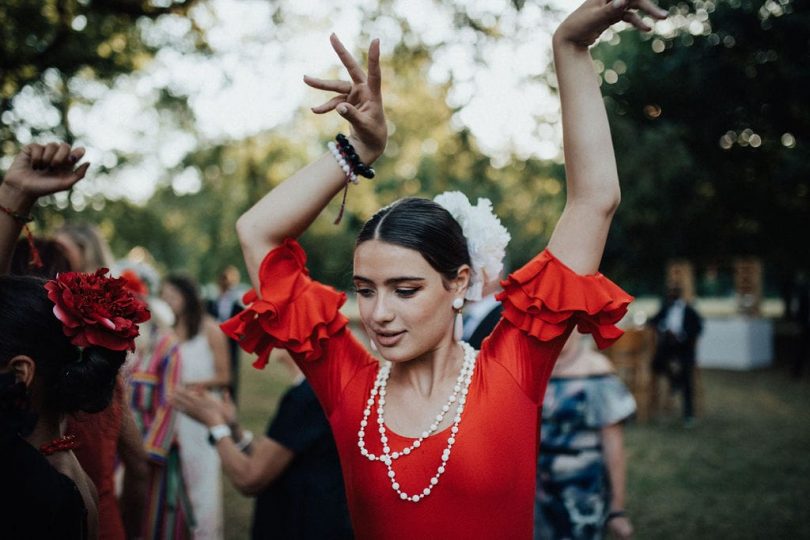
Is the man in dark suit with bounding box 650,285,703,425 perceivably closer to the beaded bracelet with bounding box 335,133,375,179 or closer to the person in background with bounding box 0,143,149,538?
the beaded bracelet with bounding box 335,133,375,179

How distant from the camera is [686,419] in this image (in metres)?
10.4

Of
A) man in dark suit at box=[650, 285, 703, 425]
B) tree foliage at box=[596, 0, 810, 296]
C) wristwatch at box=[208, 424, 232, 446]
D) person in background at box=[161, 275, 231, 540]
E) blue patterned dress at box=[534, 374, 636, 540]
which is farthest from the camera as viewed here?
tree foliage at box=[596, 0, 810, 296]

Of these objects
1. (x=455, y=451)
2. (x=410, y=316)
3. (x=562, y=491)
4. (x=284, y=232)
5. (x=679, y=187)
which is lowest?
(x=562, y=491)

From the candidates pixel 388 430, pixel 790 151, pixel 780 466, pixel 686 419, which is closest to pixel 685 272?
pixel 790 151

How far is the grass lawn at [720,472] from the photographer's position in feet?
20.0

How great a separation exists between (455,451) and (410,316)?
0.38m

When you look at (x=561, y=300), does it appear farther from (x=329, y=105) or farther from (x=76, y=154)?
(x=76, y=154)

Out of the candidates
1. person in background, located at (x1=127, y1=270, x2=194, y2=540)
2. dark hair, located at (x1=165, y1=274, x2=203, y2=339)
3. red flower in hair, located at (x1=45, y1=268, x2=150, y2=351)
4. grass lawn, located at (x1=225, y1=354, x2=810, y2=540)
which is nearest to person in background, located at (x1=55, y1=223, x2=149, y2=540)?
red flower in hair, located at (x1=45, y1=268, x2=150, y2=351)

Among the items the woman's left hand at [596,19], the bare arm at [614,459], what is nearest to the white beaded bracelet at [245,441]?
the bare arm at [614,459]

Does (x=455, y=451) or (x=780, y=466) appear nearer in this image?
(x=455, y=451)

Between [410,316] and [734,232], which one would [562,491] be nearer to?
[410,316]

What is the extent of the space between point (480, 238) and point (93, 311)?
3.69ft

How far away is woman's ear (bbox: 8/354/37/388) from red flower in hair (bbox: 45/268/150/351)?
123 mm

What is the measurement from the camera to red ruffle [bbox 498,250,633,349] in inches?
68.7
